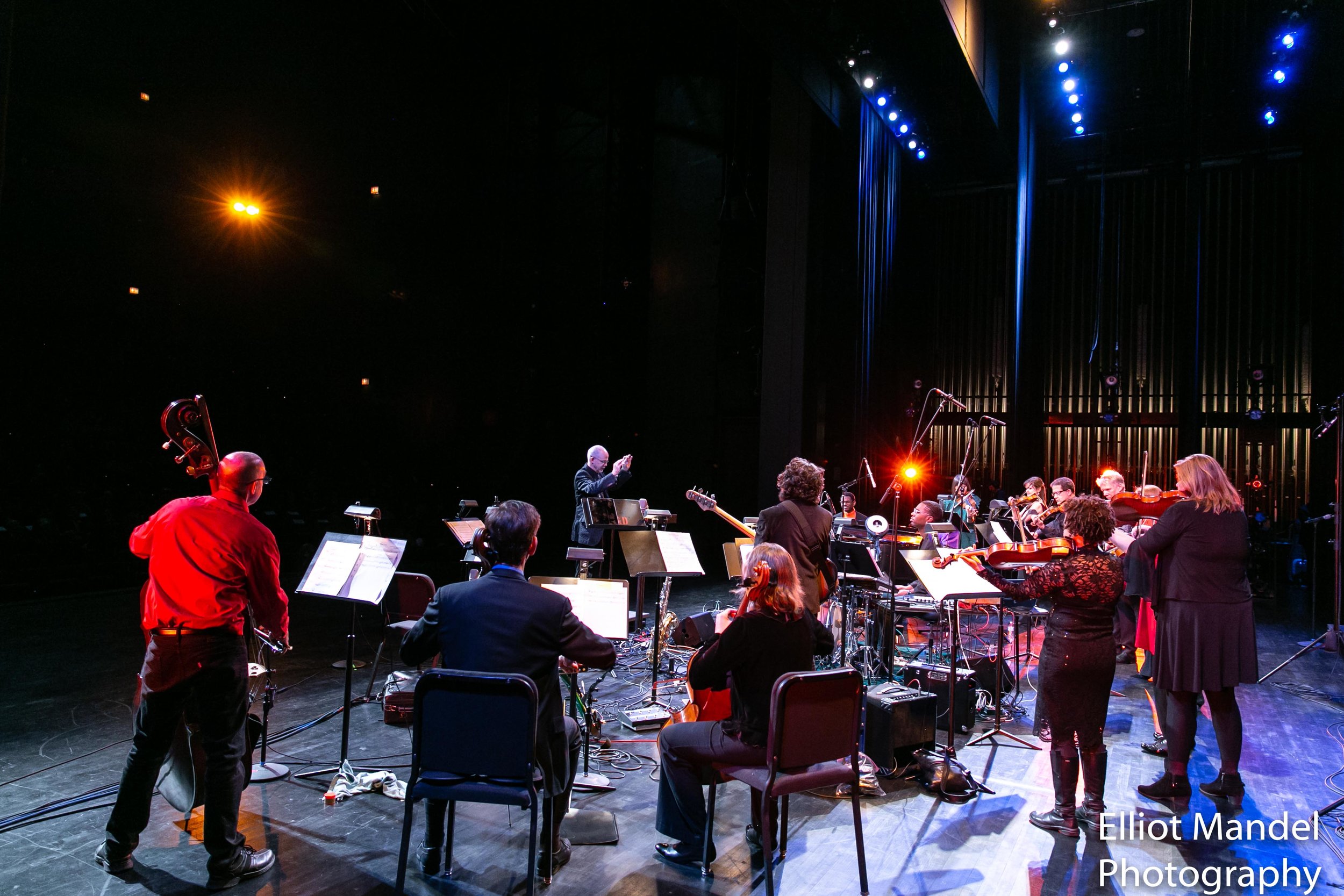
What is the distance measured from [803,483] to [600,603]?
148 centimetres

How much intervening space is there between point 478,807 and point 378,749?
941 millimetres

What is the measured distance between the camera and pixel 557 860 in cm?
315

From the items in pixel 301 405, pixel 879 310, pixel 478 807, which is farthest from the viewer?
pixel 879 310

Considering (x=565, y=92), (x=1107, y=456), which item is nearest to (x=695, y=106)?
(x=565, y=92)

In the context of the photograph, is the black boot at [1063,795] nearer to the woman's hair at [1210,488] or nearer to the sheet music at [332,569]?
the woman's hair at [1210,488]

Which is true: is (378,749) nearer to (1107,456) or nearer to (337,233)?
(337,233)

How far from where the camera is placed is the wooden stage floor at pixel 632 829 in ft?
9.97

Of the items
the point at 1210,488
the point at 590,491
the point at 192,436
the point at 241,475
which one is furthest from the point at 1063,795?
the point at 590,491

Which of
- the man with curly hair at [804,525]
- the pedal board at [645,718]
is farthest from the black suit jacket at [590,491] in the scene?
the man with curly hair at [804,525]

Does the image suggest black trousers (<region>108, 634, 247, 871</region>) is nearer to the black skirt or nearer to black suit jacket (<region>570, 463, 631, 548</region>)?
black suit jacket (<region>570, 463, 631, 548</region>)

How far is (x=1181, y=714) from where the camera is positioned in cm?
389

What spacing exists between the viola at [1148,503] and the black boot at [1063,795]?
174cm

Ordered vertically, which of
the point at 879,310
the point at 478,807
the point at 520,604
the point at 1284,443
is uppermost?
the point at 879,310

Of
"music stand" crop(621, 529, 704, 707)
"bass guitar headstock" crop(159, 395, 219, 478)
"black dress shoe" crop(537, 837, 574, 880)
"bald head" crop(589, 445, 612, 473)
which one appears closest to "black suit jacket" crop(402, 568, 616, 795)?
"black dress shoe" crop(537, 837, 574, 880)
